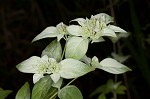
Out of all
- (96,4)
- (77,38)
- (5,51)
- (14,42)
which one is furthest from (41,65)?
(14,42)

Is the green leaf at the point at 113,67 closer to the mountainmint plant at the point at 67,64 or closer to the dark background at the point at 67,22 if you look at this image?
the mountainmint plant at the point at 67,64

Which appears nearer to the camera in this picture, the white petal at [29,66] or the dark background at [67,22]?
the white petal at [29,66]

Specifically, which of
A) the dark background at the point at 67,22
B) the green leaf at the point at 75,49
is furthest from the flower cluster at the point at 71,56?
the dark background at the point at 67,22

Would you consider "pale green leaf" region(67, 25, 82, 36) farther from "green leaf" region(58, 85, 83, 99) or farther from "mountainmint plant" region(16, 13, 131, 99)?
"green leaf" region(58, 85, 83, 99)

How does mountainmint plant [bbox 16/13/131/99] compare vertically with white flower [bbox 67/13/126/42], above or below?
below

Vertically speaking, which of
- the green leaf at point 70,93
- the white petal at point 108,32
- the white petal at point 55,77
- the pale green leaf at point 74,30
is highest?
the pale green leaf at point 74,30

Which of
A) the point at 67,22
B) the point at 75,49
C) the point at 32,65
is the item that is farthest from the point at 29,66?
the point at 67,22


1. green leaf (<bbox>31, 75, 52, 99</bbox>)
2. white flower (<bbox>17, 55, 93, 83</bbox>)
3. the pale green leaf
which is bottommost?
green leaf (<bbox>31, 75, 52, 99</bbox>)

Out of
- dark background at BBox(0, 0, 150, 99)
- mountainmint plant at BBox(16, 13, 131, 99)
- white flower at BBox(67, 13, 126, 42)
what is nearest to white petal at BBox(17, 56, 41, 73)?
mountainmint plant at BBox(16, 13, 131, 99)
